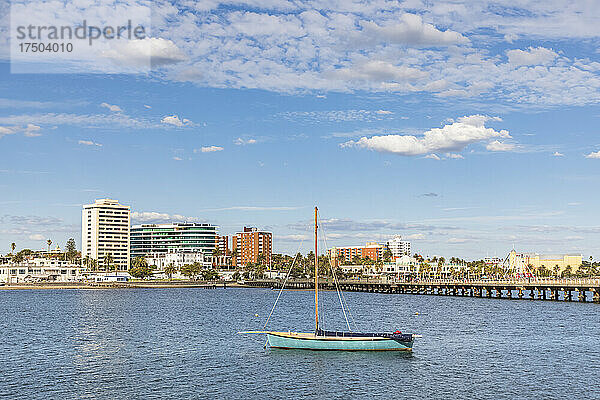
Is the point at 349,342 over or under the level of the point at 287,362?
over

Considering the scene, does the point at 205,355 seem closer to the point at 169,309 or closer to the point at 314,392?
the point at 314,392

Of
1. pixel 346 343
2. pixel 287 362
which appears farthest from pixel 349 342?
pixel 287 362

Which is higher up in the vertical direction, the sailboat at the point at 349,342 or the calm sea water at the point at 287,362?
the sailboat at the point at 349,342

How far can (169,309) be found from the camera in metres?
165

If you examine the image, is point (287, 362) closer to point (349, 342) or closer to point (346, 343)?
point (346, 343)

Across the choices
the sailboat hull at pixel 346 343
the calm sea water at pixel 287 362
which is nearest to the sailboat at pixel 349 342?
the sailboat hull at pixel 346 343

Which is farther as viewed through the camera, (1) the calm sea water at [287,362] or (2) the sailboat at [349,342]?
(2) the sailboat at [349,342]

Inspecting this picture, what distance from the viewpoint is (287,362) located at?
73188 mm

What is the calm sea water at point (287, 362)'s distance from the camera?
196 feet

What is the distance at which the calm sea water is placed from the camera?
5975cm

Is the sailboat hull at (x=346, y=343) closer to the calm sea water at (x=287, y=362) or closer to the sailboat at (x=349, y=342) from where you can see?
the sailboat at (x=349, y=342)

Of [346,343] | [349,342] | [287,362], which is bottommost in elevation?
[287,362]

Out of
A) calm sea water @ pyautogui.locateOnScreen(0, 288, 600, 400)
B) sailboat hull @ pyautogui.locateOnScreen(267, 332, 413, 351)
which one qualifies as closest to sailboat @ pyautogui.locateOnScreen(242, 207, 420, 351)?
sailboat hull @ pyautogui.locateOnScreen(267, 332, 413, 351)

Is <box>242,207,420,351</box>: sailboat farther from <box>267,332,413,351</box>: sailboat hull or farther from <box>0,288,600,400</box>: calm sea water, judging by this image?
<box>0,288,600,400</box>: calm sea water
